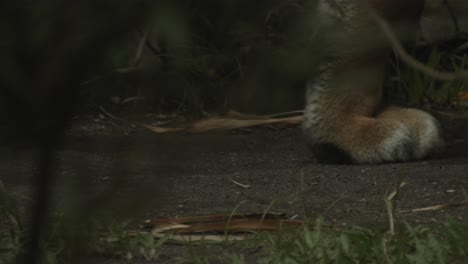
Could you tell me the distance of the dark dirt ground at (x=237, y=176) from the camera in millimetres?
1057

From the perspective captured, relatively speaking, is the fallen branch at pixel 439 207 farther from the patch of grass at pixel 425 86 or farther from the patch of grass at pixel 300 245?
the patch of grass at pixel 425 86

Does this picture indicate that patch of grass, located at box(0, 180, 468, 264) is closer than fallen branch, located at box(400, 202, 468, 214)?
Yes

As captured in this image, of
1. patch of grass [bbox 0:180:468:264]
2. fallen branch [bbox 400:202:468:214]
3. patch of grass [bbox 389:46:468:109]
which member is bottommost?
patch of grass [bbox 0:180:468:264]

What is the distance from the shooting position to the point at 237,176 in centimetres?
319

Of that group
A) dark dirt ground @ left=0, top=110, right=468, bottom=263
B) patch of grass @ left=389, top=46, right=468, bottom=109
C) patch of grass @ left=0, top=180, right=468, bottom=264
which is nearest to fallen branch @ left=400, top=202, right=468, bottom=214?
A: dark dirt ground @ left=0, top=110, right=468, bottom=263

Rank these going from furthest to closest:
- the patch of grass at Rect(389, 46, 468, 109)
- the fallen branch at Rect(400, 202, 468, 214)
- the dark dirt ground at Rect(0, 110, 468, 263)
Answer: the patch of grass at Rect(389, 46, 468, 109), the fallen branch at Rect(400, 202, 468, 214), the dark dirt ground at Rect(0, 110, 468, 263)

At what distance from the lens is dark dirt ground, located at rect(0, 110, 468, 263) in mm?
1057

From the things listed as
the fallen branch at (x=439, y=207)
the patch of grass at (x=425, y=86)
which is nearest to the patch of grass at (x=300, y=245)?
the fallen branch at (x=439, y=207)

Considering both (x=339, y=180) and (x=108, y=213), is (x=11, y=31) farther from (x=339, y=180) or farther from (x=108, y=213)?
(x=339, y=180)

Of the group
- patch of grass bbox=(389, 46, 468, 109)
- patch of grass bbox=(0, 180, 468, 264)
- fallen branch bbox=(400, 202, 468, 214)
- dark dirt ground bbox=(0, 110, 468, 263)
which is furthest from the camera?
patch of grass bbox=(389, 46, 468, 109)

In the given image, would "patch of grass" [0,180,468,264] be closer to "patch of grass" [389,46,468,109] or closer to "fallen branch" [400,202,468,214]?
"fallen branch" [400,202,468,214]

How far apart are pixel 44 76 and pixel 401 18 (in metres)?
2.21

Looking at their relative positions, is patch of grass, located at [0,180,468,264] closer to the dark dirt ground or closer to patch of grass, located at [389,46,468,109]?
the dark dirt ground

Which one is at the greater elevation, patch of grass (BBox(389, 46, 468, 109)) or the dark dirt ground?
patch of grass (BBox(389, 46, 468, 109))
